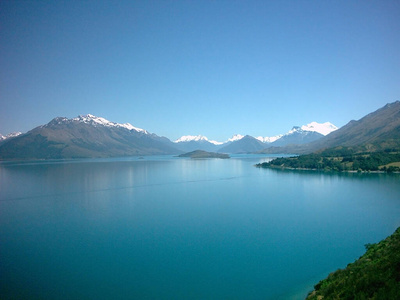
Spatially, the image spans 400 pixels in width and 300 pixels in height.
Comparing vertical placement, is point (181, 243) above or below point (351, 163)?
below

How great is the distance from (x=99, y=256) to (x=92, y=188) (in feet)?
137

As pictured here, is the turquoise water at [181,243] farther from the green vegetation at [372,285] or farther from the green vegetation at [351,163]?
the green vegetation at [351,163]

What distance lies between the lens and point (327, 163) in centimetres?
11600

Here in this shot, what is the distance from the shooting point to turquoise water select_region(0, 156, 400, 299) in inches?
823

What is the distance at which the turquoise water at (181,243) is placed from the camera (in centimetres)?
2091

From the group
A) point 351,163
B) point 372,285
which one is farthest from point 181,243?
point 351,163

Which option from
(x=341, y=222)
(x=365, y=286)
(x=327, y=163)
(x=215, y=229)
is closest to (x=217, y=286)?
(x=365, y=286)

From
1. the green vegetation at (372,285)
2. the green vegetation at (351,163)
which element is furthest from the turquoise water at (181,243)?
the green vegetation at (351,163)

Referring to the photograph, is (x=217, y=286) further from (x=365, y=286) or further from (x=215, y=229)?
(x=215, y=229)

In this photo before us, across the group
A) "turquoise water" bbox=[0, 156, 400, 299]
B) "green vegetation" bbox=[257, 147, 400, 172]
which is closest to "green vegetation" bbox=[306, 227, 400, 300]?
"turquoise water" bbox=[0, 156, 400, 299]

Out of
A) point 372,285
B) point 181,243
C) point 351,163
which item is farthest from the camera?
point 351,163

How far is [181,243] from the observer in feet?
96.1

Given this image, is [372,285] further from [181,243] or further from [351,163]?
[351,163]

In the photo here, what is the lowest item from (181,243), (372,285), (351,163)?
(181,243)
